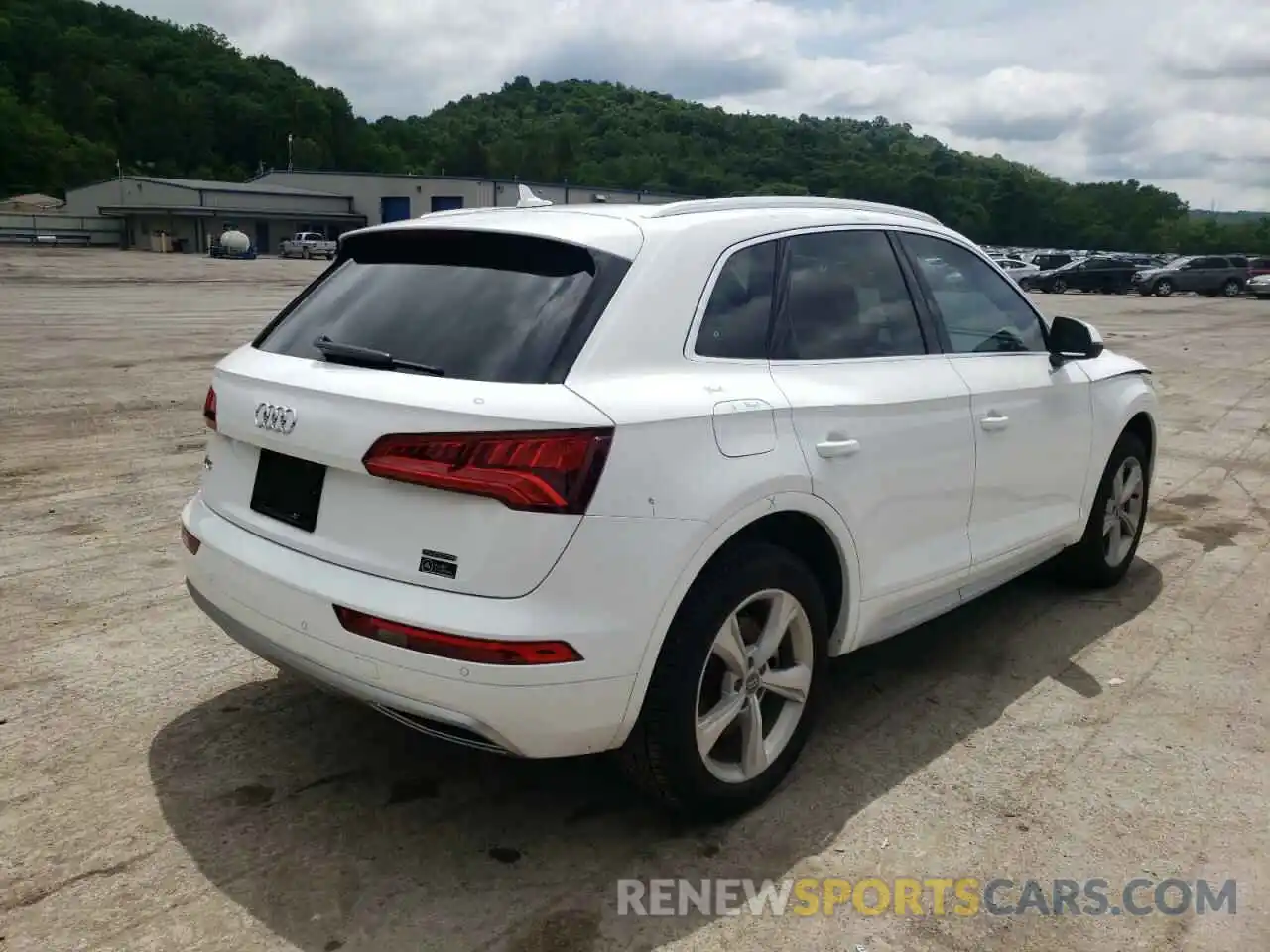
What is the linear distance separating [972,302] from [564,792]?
2.58 meters

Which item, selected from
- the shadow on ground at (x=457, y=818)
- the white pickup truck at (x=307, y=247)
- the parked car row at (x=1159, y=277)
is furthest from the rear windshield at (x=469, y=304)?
the white pickup truck at (x=307, y=247)

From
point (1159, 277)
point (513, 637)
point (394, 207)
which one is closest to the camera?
point (513, 637)

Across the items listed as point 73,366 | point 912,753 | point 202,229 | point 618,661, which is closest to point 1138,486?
point 912,753

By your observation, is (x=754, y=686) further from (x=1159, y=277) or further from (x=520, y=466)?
(x=1159, y=277)

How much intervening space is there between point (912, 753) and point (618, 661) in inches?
58.0

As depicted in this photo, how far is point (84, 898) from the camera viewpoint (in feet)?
9.00

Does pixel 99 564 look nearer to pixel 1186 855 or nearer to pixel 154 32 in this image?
pixel 1186 855

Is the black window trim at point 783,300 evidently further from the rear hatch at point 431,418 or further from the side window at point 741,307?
the rear hatch at point 431,418

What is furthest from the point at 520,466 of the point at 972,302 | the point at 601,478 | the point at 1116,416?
the point at 1116,416

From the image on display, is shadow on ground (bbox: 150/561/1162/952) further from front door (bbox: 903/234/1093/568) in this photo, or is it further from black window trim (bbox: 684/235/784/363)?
black window trim (bbox: 684/235/784/363)

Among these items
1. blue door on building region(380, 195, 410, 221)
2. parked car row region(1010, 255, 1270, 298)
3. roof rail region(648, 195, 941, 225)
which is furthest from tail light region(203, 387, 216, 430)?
blue door on building region(380, 195, 410, 221)

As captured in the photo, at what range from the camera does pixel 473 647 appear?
2590 millimetres

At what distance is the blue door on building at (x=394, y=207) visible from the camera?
261ft

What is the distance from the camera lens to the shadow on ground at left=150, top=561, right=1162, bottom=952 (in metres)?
2.74
